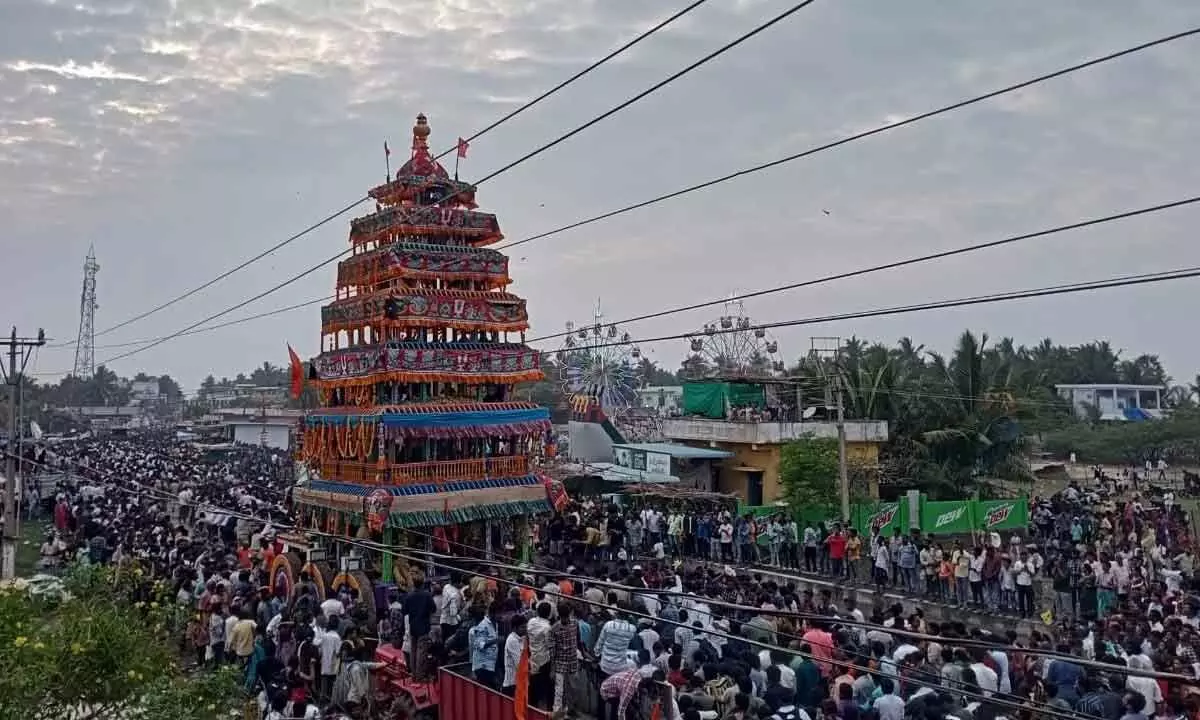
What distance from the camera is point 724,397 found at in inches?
1387

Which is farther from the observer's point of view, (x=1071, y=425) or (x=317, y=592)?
(x=1071, y=425)

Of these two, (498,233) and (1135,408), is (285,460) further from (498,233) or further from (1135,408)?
(1135,408)

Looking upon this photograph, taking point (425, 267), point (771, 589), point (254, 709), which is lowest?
point (254, 709)

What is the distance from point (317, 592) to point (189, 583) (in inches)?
93.1

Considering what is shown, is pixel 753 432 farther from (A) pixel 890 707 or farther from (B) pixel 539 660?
(A) pixel 890 707

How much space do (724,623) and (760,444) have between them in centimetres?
1981

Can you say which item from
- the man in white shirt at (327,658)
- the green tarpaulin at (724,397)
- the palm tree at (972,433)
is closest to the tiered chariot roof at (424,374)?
the man in white shirt at (327,658)

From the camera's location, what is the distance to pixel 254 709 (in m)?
10.8

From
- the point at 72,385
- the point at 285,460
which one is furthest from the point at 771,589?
the point at 72,385

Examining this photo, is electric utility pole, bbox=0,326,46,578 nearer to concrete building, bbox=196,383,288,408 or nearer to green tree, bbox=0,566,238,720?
green tree, bbox=0,566,238,720

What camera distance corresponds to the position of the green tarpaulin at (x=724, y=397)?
35.2 meters

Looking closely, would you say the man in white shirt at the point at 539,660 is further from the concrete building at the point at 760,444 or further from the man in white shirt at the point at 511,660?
the concrete building at the point at 760,444

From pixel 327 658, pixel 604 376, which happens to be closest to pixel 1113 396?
pixel 604 376

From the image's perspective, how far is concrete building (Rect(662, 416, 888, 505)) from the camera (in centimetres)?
3066
